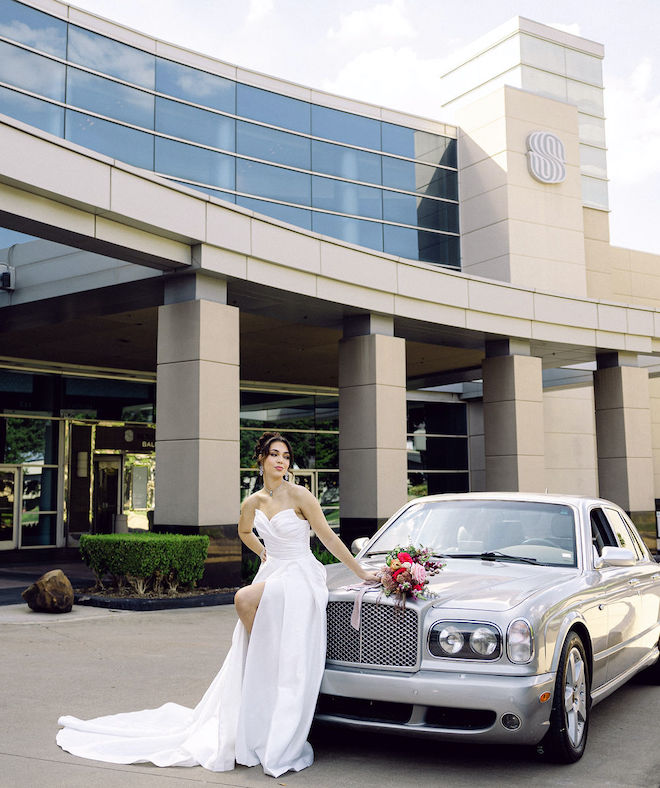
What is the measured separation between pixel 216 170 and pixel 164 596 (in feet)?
43.8

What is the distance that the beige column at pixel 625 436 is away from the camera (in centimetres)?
2273

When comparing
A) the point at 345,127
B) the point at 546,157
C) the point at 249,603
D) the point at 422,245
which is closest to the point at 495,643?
the point at 249,603

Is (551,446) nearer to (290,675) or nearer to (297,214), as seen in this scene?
(297,214)

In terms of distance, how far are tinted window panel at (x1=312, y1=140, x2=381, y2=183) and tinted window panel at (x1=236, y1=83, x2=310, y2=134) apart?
751mm

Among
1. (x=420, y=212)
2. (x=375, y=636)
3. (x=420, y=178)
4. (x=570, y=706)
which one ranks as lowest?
(x=570, y=706)

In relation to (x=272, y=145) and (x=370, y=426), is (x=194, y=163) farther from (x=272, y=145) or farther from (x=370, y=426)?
(x=370, y=426)

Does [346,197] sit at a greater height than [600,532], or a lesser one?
greater

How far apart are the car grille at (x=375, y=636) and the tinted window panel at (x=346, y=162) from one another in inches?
815

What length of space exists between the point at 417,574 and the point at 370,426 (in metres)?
12.3

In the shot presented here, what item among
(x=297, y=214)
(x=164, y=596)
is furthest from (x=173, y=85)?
(x=164, y=596)

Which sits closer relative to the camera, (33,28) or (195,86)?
(33,28)

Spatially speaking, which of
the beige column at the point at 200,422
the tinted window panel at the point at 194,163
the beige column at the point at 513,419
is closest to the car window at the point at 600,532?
the beige column at the point at 200,422

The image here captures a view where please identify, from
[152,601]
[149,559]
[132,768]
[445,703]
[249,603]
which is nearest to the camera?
[445,703]

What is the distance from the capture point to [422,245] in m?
26.7
